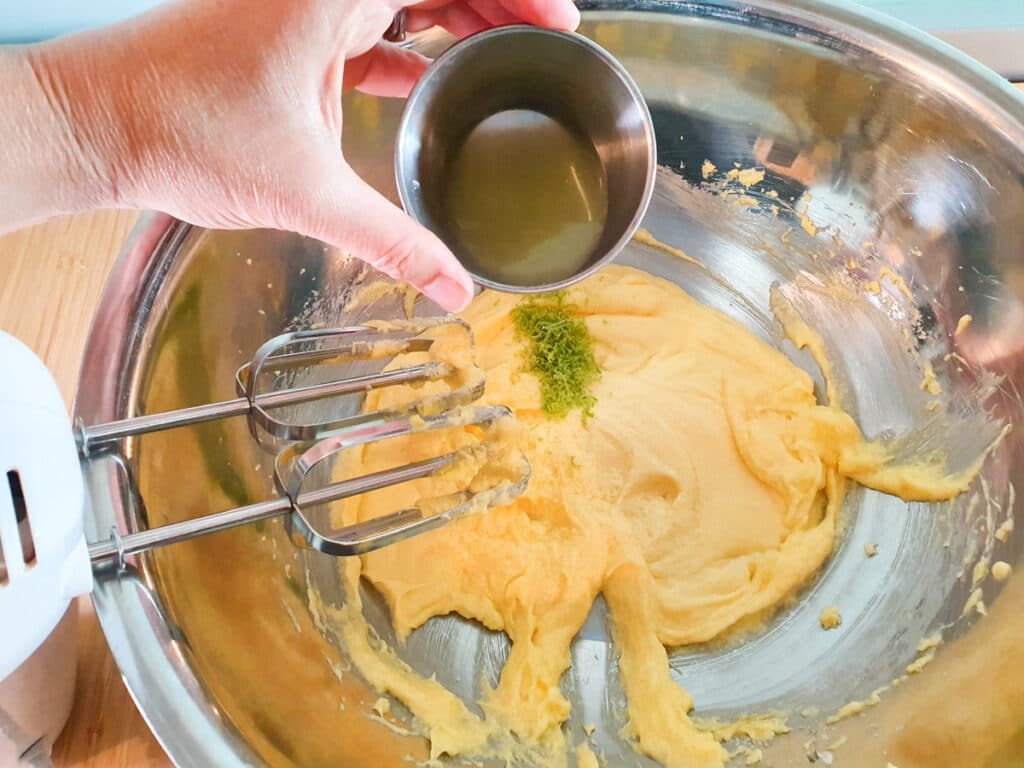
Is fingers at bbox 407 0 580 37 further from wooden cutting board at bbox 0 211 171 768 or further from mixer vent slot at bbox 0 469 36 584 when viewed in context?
mixer vent slot at bbox 0 469 36 584

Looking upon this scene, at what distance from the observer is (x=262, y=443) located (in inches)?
43.8

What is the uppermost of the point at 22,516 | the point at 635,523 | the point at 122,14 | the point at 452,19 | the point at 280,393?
the point at 452,19

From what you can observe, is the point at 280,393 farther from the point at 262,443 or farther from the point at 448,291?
the point at 448,291

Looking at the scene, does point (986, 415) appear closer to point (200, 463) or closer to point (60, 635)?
point (200, 463)

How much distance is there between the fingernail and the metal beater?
0.22m

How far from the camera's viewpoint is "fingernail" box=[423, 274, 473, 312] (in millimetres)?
911

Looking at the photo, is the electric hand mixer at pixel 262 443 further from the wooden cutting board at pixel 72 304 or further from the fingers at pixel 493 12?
the fingers at pixel 493 12

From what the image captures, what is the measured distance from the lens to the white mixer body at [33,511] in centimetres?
69

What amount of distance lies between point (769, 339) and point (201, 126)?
1084mm

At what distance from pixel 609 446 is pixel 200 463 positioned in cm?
66

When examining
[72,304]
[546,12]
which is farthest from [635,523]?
[72,304]

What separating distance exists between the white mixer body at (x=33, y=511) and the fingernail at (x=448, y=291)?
42 cm

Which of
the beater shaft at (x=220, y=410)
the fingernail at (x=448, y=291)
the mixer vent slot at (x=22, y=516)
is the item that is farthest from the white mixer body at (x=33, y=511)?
the fingernail at (x=448, y=291)

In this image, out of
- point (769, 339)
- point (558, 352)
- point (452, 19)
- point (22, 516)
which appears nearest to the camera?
point (22, 516)
